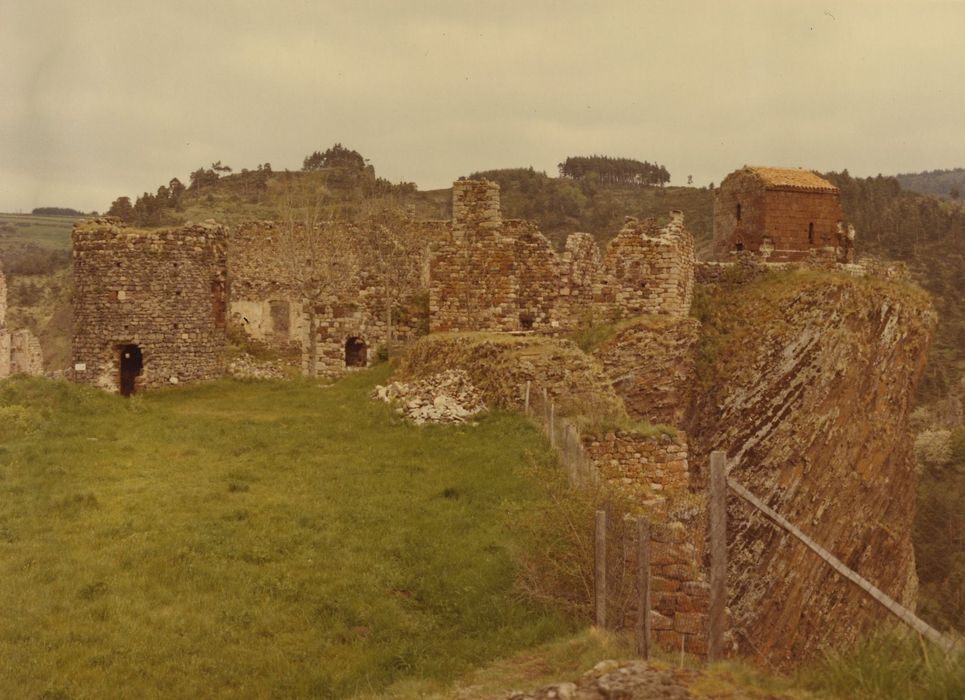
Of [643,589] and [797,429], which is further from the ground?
[643,589]

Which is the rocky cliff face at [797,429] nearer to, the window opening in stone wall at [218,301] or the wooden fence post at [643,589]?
the window opening in stone wall at [218,301]

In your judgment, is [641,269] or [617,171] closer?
[641,269]

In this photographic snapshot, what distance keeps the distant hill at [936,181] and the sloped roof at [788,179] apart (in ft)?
338

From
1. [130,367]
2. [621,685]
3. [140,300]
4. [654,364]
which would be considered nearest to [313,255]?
[130,367]

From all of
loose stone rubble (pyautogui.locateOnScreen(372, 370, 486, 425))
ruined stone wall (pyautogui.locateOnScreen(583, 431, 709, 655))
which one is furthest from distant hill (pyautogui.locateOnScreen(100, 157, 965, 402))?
ruined stone wall (pyautogui.locateOnScreen(583, 431, 709, 655))

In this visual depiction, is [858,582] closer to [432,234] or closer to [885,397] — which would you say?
[885,397]

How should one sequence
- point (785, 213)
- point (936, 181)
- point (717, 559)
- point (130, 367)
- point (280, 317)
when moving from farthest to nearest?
point (936, 181) < point (280, 317) < point (785, 213) < point (130, 367) < point (717, 559)

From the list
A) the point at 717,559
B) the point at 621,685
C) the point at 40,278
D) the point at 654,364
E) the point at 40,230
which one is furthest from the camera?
the point at 40,230

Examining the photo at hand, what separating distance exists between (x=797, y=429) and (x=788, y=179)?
47.5 ft

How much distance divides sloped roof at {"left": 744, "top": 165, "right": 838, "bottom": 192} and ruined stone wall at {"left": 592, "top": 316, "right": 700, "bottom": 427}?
1423 cm

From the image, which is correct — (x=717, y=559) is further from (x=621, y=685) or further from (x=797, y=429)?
(x=797, y=429)

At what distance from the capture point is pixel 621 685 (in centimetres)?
627

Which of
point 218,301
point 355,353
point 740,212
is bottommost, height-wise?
point 355,353

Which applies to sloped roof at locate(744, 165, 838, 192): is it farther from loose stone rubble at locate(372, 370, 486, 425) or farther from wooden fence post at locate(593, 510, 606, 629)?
Answer: wooden fence post at locate(593, 510, 606, 629)
